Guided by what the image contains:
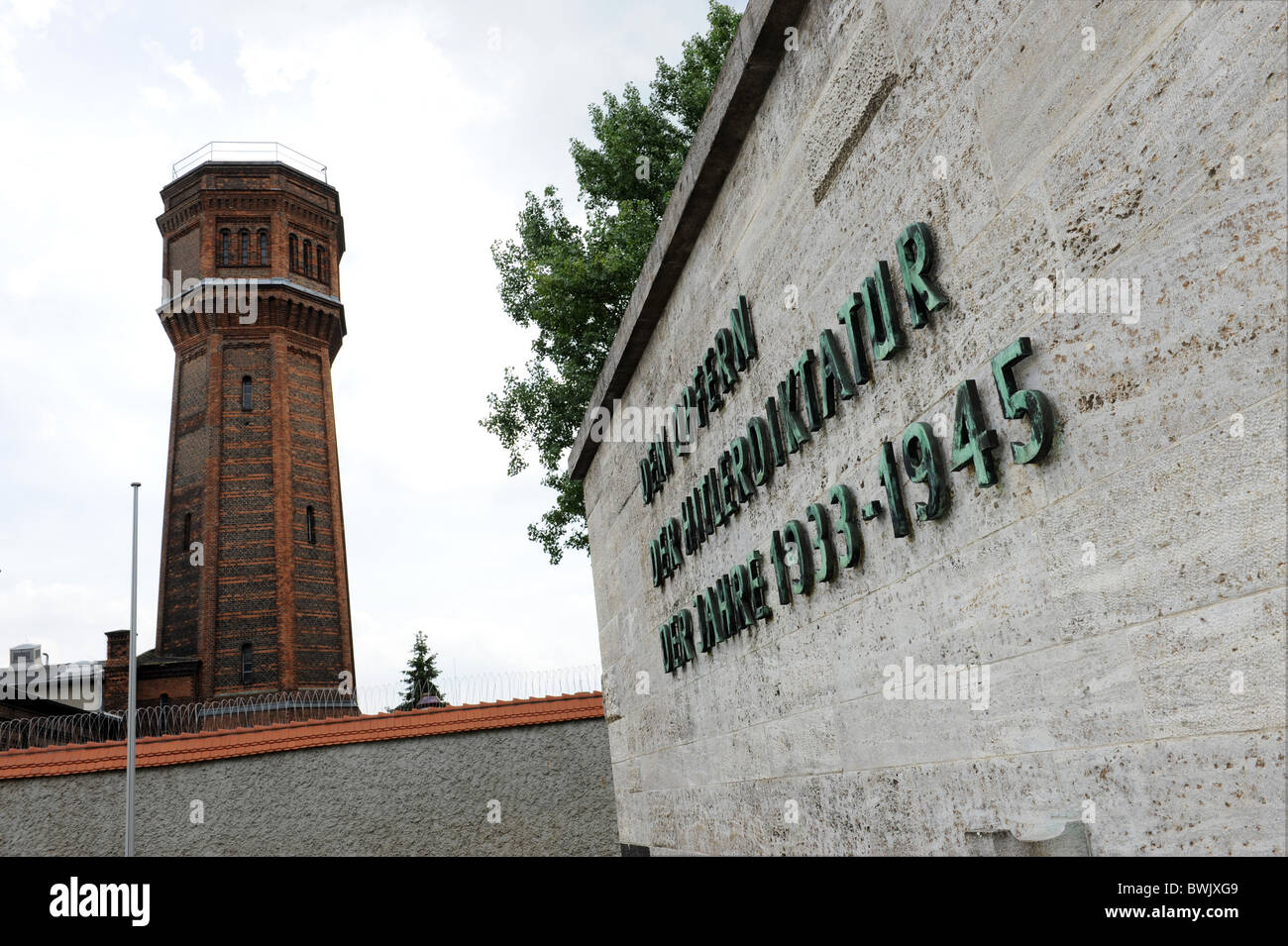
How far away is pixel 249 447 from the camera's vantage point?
2759cm

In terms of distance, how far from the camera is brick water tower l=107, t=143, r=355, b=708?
25.5 meters

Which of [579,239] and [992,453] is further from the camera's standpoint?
[579,239]

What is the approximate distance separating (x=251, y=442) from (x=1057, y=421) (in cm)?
2856

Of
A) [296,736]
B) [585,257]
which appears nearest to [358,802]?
[296,736]

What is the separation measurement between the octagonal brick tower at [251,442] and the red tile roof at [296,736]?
14.4 m

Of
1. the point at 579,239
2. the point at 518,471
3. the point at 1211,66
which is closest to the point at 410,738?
the point at 518,471

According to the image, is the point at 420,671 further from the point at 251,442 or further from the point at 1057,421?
the point at 1057,421

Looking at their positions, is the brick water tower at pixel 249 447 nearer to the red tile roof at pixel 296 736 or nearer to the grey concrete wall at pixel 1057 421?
the red tile roof at pixel 296 736

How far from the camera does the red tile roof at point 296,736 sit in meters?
11.1

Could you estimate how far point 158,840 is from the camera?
10.8 meters

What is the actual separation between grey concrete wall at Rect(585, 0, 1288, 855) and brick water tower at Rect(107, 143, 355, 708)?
80.5 feet

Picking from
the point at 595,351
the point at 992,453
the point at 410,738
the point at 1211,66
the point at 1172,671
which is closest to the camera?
the point at 1211,66
